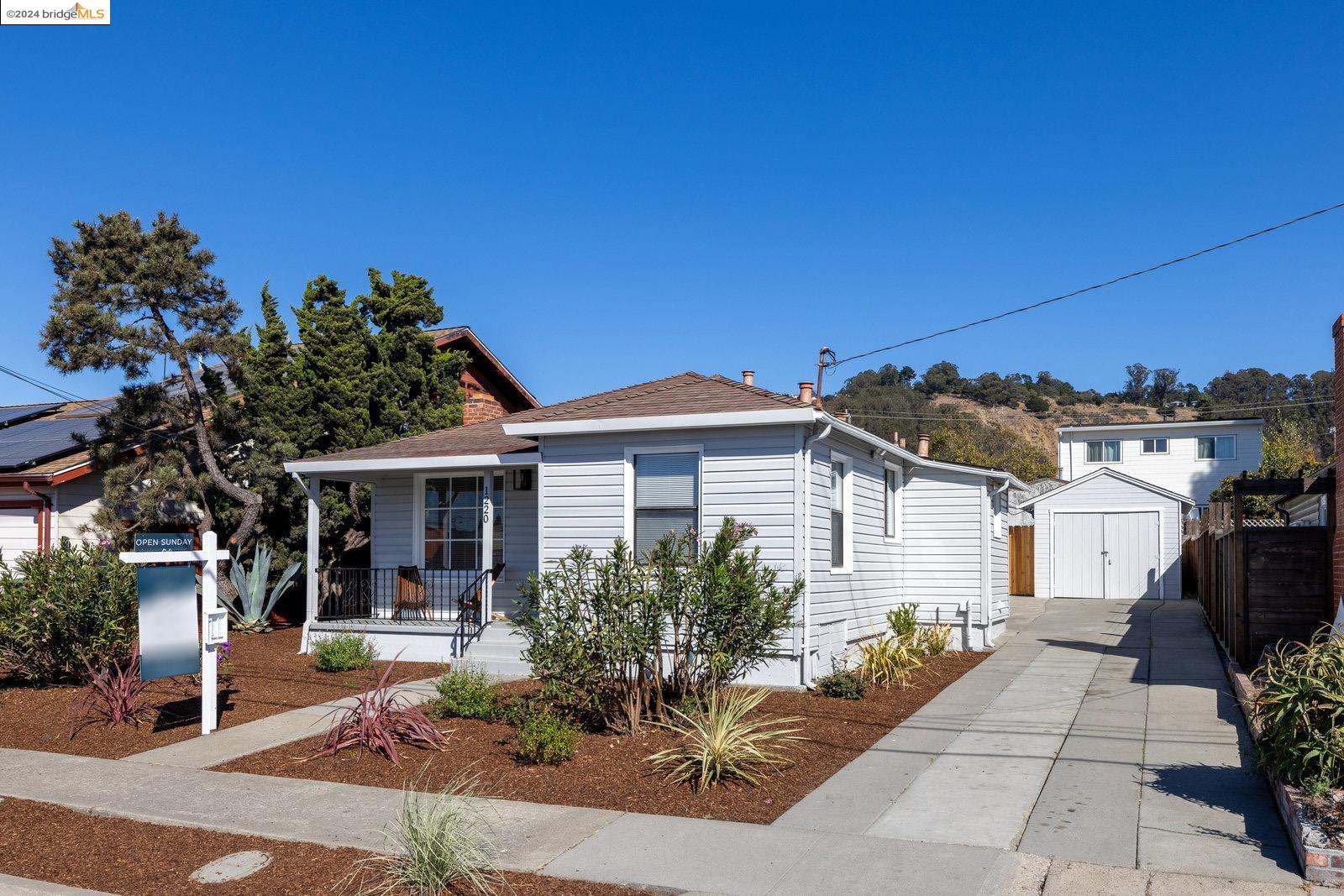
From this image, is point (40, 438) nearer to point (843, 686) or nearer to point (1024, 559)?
point (843, 686)

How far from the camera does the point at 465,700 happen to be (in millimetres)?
10281

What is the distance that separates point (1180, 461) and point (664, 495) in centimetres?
2965

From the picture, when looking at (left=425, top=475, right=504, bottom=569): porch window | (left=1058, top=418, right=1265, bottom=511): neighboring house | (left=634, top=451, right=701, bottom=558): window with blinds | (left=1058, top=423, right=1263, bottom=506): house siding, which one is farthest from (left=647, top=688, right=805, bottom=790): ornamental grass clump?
(left=1058, top=423, right=1263, bottom=506): house siding

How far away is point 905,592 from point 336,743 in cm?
1055

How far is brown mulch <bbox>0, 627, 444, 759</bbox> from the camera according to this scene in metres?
9.93

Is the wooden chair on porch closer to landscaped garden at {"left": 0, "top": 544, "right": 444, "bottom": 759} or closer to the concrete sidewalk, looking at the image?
landscaped garden at {"left": 0, "top": 544, "right": 444, "bottom": 759}

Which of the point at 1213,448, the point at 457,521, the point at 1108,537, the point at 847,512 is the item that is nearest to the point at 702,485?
the point at 847,512

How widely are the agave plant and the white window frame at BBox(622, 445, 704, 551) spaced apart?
7642 mm

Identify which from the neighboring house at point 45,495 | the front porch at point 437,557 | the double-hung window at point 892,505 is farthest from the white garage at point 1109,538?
the neighboring house at point 45,495

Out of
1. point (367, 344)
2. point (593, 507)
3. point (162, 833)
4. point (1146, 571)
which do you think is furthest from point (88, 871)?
point (1146, 571)

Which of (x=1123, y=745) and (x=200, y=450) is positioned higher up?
(x=200, y=450)

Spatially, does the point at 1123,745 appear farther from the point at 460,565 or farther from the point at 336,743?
the point at 460,565

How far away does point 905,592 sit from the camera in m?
17.2

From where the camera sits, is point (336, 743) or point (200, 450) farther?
point (200, 450)
